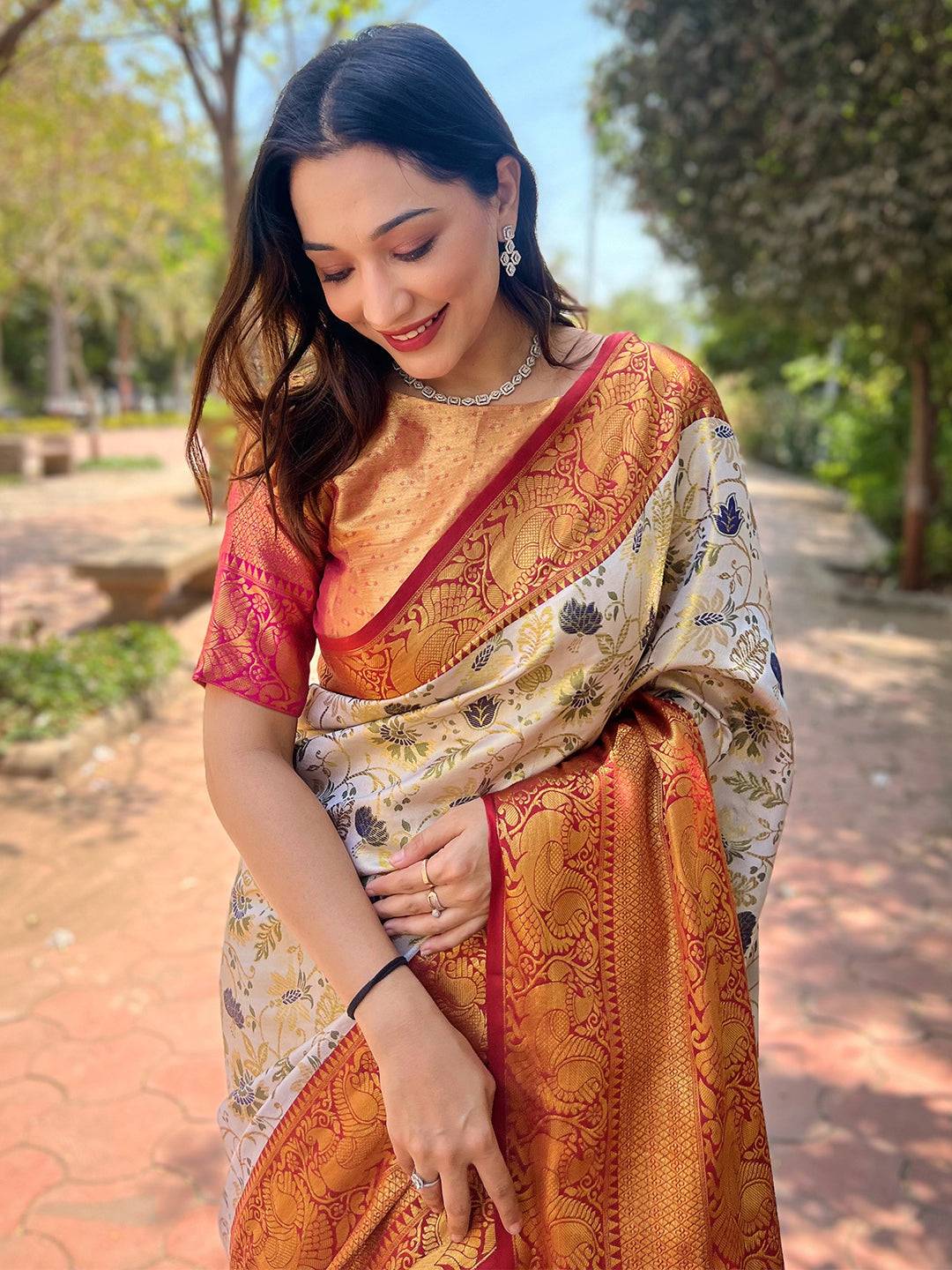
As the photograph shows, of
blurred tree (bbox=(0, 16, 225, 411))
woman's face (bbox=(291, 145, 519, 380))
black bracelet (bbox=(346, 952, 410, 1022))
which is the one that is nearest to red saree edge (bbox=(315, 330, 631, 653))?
woman's face (bbox=(291, 145, 519, 380))

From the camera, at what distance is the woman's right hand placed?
1.13m

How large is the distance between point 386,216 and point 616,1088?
3.28 ft

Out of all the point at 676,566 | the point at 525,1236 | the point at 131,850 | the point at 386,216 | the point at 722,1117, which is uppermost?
the point at 386,216

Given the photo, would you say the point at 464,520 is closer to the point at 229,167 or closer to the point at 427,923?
the point at 427,923

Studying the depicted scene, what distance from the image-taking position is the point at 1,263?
67.8 feet

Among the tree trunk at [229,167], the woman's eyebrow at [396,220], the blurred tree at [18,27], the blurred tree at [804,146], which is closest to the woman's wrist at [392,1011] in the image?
the woman's eyebrow at [396,220]

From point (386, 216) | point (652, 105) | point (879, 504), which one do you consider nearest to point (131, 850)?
point (386, 216)

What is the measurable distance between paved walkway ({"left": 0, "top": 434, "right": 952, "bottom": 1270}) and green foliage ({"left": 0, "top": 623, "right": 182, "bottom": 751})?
11.1 inches

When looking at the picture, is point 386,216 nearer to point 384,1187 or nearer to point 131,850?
point 384,1187

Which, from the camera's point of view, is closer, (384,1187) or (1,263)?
(384,1187)

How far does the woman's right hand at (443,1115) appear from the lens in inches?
44.4

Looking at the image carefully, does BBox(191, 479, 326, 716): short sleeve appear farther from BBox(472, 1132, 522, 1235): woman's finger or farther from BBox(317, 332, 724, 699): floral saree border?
BBox(472, 1132, 522, 1235): woman's finger

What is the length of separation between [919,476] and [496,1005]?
28.2 feet

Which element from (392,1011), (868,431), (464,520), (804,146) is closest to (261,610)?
(464,520)
